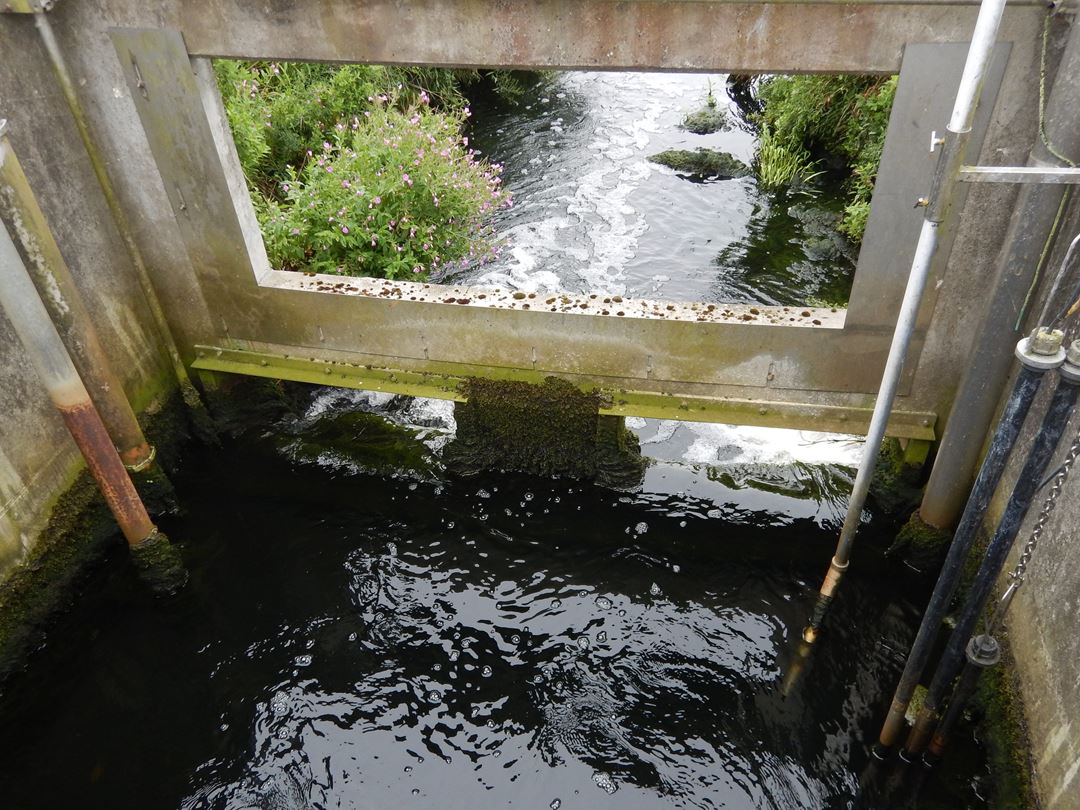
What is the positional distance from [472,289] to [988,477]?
13.8 ft

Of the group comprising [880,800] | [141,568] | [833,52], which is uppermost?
[833,52]

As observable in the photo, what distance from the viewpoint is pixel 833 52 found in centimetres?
468

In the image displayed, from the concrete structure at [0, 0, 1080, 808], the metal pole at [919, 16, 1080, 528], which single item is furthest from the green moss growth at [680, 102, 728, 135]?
the metal pole at [919, 16, 1080, 528]

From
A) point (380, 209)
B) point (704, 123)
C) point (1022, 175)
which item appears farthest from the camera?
point (704, 123)

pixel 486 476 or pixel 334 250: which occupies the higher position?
pixel 334 250

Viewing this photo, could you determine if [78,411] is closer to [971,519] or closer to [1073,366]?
[971,519]

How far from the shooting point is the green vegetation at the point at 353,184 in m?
7.88

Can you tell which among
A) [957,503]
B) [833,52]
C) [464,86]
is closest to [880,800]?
[957,503]

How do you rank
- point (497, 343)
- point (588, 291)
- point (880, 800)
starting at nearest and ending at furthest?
point (880, 800) → point (497, 343) → point (588, 291)

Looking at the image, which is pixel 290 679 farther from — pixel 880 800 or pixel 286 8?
pixel 286 8

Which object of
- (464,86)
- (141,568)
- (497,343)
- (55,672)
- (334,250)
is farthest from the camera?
(464,86)

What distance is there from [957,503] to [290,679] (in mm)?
4994

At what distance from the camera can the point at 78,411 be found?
5.13m

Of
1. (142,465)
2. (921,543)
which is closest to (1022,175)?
(921,543)
